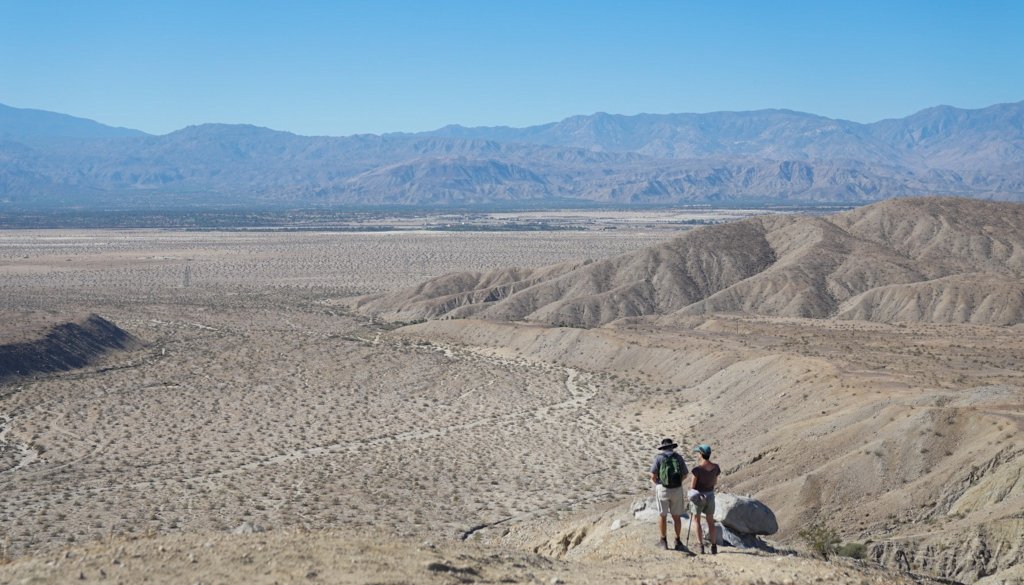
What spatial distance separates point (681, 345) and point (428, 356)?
12.8 m

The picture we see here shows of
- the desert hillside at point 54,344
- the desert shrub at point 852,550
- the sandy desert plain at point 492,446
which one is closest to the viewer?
the sandy desert plain at point 492,446

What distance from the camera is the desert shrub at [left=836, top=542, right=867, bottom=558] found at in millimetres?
18453

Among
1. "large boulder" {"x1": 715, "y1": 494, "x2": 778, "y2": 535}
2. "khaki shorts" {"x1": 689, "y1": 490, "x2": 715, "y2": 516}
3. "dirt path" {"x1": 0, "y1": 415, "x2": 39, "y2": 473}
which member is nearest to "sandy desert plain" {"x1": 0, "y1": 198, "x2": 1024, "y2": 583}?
"dirt path" {"x1": 0, "y1": 415, "x2": 39, "y2": 473}

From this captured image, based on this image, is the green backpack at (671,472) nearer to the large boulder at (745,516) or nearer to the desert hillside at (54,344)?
the large boulder at (745,516)

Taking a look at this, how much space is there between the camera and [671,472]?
14992 millimetres

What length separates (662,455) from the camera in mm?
15195

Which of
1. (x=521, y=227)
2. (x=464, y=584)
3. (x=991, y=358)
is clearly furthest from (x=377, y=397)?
(x=521, y=227)

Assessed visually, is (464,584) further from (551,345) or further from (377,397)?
(551,345)

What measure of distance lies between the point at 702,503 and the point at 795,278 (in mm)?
56297

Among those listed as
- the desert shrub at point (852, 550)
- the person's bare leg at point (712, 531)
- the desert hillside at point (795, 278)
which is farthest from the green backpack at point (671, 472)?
the desert hillside at point (795, 278)

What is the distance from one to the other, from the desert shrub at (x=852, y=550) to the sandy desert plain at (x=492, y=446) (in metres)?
0.34

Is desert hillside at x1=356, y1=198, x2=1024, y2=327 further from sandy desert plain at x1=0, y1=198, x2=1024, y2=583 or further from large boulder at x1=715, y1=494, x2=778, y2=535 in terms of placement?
large boulder at x1=715, y1=494, x2=778, y2=535

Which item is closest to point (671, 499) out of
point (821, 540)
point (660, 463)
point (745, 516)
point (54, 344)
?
point (660, 463)

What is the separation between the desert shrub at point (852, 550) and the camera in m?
18.5
